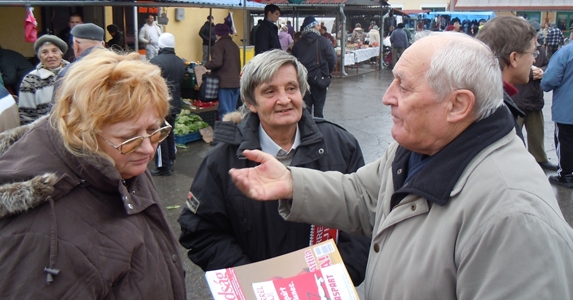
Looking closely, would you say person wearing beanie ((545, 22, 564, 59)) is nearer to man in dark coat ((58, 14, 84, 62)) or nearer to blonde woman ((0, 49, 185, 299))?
man in dark coat ((58, 14, 84, 62))

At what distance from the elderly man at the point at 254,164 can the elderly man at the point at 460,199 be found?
0.60 meters

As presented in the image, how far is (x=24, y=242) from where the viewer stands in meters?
1.46

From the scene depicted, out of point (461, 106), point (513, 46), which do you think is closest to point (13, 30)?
point (513, 46)

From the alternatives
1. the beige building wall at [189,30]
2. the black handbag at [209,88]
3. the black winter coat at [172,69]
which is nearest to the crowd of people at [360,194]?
the black winter coat at [172,69]

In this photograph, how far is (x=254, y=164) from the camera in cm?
246

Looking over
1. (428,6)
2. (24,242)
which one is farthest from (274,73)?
(428,6)

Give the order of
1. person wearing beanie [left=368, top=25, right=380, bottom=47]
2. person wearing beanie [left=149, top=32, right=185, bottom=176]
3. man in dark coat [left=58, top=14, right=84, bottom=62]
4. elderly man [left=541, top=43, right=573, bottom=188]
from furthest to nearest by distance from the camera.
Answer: person wearing beanie [left=368, top=25, right=380, bottom=47] < man in dark coat [left=58, top=14, right=84, bottom=62] < person wearing beanie [left=149, top=32, right=185, bottom=176] < elderly man [left=541, top=43, right=573, bottom=188]

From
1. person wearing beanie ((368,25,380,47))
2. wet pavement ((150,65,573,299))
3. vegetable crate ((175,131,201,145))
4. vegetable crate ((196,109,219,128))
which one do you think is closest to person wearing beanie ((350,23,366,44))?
person wearing beanie ((368,25,380,47))

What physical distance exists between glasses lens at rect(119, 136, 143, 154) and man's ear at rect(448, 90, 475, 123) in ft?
3.32

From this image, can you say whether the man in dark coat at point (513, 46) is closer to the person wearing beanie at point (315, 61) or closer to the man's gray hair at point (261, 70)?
the man's gray hair at point (261, 70)

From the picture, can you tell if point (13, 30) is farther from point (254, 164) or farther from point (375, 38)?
point (375, 38)

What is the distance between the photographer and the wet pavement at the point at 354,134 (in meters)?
5.17

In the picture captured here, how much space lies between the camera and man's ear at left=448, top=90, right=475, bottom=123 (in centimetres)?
160

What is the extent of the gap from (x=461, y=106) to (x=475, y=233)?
41 cm
